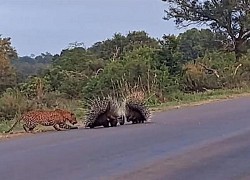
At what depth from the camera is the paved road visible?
9.21 m

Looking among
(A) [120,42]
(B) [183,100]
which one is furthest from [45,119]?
(A) [120,42]

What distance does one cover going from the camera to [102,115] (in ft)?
52.9

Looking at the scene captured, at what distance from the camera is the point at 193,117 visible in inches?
723

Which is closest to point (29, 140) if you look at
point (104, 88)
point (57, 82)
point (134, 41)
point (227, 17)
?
point (104, 88)

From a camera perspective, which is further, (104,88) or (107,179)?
(104,88)

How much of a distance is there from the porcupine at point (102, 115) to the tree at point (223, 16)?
27.1 meters

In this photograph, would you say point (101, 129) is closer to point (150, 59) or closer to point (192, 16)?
point (150, 59)

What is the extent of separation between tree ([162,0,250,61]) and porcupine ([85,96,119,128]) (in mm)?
27145

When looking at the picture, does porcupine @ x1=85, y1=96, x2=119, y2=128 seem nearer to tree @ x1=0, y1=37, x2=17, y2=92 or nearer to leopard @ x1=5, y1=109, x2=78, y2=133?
leopard @ x1=5, y1=109, x2=78, y2=133

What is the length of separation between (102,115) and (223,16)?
96.1ft

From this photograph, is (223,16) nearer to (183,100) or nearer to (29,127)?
(183,100)

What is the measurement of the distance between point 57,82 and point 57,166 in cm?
2450

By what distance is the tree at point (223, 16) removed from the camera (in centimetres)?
4325

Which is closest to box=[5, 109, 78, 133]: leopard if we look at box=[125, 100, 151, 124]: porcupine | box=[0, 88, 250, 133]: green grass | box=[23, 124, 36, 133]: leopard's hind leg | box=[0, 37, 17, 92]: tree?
box=[23, 124, 36, 133]: leopard's hind leg
